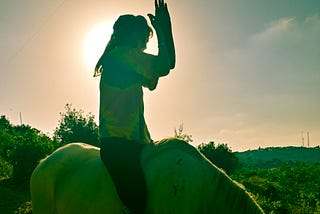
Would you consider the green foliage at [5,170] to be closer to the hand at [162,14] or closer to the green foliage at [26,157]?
the green foliage at [26,157]

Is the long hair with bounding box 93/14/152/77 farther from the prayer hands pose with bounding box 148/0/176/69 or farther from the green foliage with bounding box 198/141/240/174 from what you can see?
the green foliage with bounding box 198/141/240/174

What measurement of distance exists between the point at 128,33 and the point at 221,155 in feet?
186

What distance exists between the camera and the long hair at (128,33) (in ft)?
13.7

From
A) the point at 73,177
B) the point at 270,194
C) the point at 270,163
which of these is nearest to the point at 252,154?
the point at 270,163

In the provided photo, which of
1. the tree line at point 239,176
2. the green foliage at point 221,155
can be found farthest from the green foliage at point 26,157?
the green foliage at point 221,155

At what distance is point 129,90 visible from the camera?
3.99 metres

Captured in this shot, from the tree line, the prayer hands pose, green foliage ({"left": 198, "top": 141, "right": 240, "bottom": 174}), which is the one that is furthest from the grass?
green foliage ({"left": 198, "top": 141, "right": 240, "bottom": 174})

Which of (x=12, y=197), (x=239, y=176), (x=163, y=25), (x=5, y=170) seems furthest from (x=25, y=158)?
(x=163, y=25)

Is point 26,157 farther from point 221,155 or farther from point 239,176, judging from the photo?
point 221,155

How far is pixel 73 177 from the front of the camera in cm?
451

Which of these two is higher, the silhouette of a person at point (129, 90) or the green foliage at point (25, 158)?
the silhouette of a person at point (129, 90)

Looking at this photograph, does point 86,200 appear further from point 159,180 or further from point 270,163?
point 270,163

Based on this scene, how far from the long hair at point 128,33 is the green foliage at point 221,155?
54.9 metres

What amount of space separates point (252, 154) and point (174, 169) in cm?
20008
